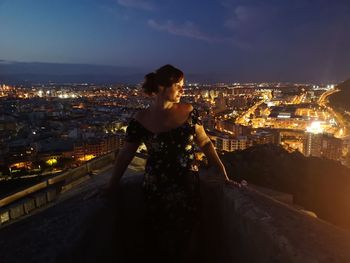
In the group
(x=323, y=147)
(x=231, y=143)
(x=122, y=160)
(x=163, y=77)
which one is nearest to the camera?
(x=163, y=77)

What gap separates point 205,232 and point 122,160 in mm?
596

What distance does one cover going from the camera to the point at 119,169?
6.07ft

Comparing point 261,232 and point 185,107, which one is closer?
point 261,232

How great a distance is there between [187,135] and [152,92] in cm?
25

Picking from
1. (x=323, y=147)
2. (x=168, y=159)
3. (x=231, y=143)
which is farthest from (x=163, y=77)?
(x=231, y=143)

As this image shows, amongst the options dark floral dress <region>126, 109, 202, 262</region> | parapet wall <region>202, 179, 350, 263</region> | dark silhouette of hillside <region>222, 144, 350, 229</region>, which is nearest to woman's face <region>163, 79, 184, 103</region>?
dark floral dress <region>126, 109, 202, 262</region>

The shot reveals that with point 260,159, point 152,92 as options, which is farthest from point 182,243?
point 260,159

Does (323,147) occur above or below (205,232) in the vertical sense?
below

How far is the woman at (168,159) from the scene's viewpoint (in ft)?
5.69

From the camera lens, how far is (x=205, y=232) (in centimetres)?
203

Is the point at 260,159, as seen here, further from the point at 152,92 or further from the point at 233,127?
the point at 233,127

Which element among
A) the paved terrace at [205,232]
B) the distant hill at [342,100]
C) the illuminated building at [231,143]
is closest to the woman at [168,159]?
the paved terrace at [205,232]

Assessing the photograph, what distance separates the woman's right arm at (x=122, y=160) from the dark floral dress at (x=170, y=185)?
4 cm

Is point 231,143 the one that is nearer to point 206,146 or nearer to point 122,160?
point 206,146
